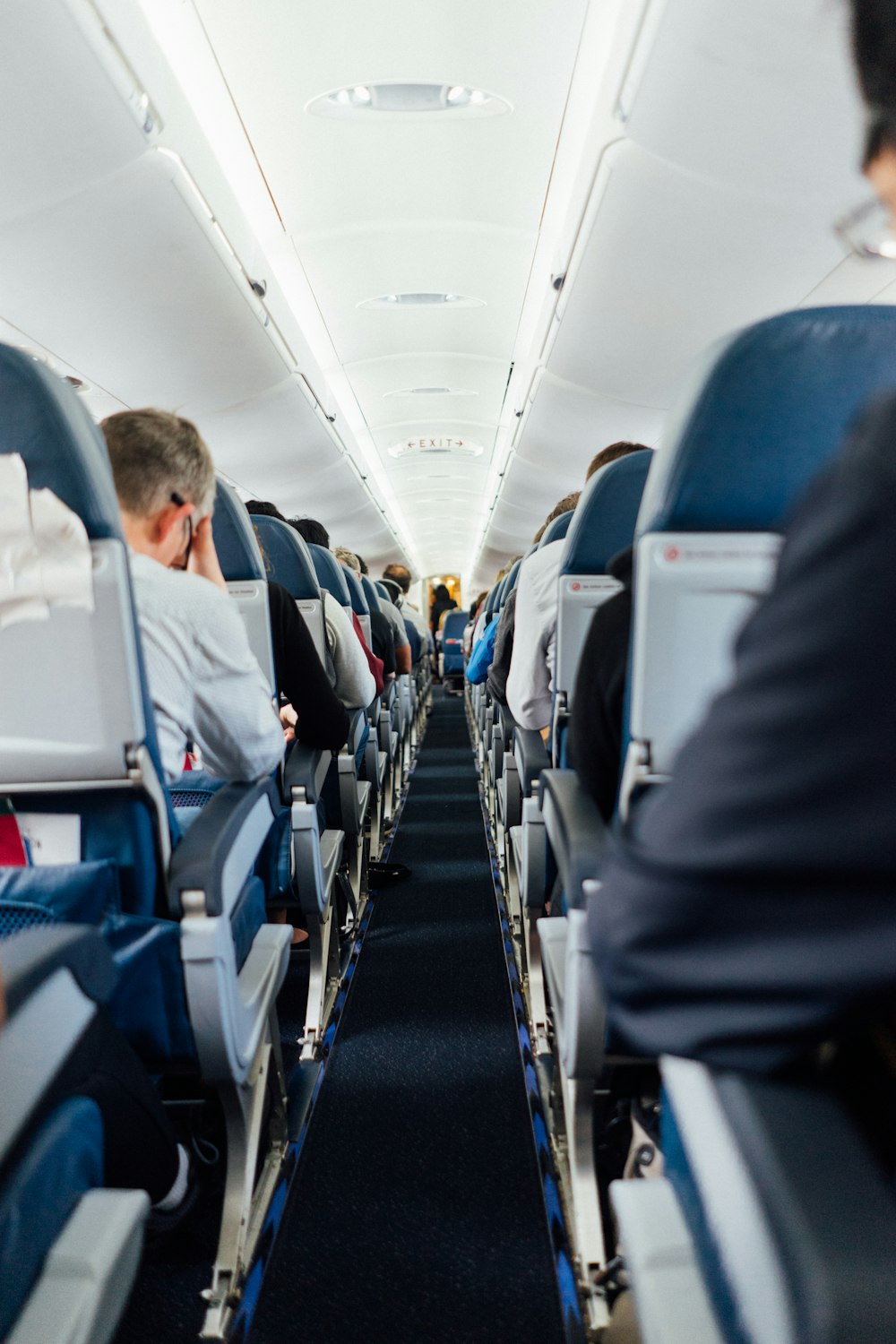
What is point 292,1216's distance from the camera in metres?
1.93

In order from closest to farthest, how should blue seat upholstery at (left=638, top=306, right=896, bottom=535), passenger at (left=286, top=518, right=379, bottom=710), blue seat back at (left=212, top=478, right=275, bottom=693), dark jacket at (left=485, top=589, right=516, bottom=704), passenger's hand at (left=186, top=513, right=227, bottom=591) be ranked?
blue seat upholstery at (left=638, top=306, right=896, bottom=535) < passenger's hand at (left=186, top=513, right=227, bottom=591) < blue seat back at (left=212, top=478, right=275, bottom=693) < passenger at (left=286, top=518, right=379, bottom=710) < dark jacket at (left=485, top=589, right=516, bottom=704)

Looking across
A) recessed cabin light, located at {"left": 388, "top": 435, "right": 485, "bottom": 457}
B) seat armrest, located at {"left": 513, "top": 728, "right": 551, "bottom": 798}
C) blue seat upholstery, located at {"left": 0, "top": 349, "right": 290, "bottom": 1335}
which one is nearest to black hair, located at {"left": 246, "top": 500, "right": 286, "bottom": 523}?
seat armrest, located at {"left": 513, "top": 728, "right": 551, "bottom": 798}

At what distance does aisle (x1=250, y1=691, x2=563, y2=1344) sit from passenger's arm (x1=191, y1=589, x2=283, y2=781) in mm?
1093

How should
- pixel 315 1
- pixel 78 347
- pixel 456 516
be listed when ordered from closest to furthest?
pixel 315 1 → pixel 78 347 → pixel 456 516

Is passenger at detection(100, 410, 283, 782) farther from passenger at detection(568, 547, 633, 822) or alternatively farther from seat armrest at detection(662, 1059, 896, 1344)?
seat armrest at detection(662, 1059, 896, 1344)

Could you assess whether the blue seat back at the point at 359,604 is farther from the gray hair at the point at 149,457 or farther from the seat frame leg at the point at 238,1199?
the seat frame leg at the point at 238,1199

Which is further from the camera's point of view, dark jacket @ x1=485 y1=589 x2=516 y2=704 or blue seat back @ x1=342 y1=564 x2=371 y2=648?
blue seat back @ x1=342 y1=564 x2=371 y2=648

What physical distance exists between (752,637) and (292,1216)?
6.50ft

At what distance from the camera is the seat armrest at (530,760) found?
277 cm

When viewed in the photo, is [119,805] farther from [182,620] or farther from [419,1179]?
[419,1179]

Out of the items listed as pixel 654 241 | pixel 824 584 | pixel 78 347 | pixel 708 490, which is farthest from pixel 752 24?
pixel 78 347

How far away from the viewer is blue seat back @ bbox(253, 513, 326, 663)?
9.29ft

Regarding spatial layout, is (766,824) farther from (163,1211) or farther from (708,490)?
(163,1211)

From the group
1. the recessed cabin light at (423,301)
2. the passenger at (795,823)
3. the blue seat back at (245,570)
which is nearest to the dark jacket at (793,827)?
the passenger at (795,823)
